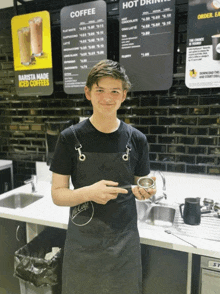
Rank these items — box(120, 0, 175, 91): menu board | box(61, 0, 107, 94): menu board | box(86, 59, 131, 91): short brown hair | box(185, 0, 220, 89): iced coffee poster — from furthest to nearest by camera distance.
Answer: box(61, 0, 107, 94): menu board, box(120, 0, 175, 91): menu board, box(185, 0, 220, 89): iced coffee poster, box(86, 59, 131, 91): short brown hair

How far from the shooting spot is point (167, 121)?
215 cm

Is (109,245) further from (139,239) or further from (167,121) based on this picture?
(167,121)

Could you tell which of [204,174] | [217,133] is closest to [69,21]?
[217,133]

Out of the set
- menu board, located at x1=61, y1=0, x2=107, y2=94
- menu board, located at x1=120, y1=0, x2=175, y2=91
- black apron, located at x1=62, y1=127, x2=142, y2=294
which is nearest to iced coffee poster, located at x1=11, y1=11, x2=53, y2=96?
menu board, located at x1=61, y1=0, x2=107, y2=94

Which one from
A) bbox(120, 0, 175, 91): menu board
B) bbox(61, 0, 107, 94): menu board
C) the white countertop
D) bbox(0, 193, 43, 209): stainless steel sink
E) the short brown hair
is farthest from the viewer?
bbox(0, 193, 43, 209): stainless steel sink

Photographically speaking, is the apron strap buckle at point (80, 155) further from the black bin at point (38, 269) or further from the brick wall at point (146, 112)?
the brick wall at point (146, 112)

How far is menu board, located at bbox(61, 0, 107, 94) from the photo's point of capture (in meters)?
2.17

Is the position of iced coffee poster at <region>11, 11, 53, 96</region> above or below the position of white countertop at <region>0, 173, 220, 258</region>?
above

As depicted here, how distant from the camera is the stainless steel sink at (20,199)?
2296mm

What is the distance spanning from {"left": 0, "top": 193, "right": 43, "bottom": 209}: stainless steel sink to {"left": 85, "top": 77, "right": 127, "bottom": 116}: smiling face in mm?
1485

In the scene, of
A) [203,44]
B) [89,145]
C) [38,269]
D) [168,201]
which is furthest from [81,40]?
[38,269]

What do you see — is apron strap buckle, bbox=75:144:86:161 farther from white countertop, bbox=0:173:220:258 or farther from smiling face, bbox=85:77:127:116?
white countertop, bbox=0:173:220:258

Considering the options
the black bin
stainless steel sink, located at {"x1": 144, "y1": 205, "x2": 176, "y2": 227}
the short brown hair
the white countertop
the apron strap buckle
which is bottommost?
the black bin

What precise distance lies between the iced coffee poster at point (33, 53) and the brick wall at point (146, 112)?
8 cm
